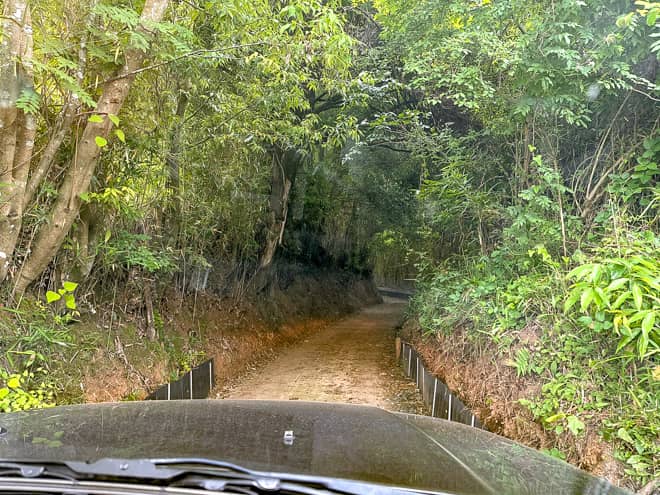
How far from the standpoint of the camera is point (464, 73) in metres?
5.40

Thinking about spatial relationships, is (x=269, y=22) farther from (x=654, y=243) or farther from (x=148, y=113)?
(x=654, y=243)

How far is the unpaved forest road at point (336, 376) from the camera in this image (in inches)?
269

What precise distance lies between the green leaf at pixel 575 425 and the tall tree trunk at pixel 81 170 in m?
4.89

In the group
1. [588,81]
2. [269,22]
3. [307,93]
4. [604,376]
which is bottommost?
[604,376]

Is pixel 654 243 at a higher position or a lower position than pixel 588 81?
lower

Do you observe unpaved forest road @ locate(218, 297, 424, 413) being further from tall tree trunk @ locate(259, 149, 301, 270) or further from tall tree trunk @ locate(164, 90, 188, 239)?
tall tree trunk @ locate(164, 90, 188, 239)

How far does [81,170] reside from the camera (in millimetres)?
4000

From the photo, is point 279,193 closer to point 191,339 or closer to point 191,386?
point 191,339

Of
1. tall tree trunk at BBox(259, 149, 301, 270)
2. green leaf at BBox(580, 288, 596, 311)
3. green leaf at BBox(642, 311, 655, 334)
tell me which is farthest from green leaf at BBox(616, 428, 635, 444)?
tall tree trunk at BBox(259, 149, 301, 270)

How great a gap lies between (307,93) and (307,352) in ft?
21.8

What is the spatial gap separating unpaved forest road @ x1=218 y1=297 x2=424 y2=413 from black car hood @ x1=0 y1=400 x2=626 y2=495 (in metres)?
4.74

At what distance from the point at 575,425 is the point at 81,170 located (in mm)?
5006

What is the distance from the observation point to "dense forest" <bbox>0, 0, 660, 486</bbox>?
3.40 meters

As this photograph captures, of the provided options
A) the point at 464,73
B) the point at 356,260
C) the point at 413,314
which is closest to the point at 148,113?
the point at 464,73
